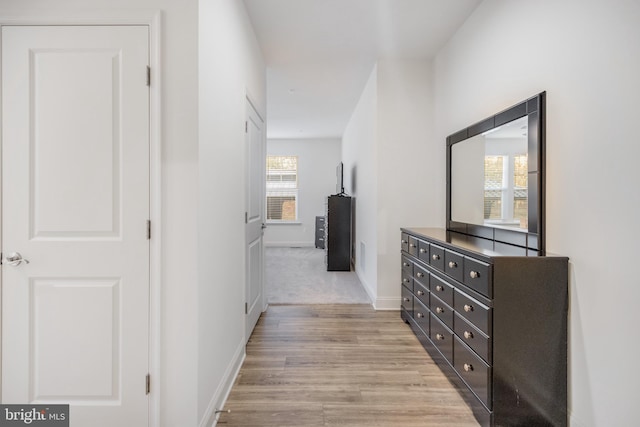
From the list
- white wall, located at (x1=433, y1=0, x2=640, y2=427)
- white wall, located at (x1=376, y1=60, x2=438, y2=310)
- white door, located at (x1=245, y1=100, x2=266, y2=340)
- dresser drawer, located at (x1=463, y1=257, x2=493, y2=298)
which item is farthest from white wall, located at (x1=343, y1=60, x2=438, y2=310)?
dresser drawer, located at (x1=463, y1=257, x2=493, y2=298)

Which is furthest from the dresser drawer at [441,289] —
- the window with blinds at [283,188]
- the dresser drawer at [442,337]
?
the window with blinds at [283,188]

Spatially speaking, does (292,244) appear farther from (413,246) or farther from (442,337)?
(442,337)

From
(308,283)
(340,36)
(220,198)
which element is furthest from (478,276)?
(308,283)

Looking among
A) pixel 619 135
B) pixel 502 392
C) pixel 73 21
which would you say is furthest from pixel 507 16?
pixel 73 21

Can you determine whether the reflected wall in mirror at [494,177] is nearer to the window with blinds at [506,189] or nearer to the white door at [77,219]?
the window with blinds at [506,189]

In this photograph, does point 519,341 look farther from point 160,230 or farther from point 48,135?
point 48,135

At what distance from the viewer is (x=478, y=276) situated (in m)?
1.75

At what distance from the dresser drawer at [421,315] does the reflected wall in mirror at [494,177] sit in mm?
816

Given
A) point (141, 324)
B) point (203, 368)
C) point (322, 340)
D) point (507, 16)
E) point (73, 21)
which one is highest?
point (507, 16)

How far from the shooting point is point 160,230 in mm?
1535

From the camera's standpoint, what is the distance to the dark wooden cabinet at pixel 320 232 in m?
8.01

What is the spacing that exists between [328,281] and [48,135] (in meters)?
3.85

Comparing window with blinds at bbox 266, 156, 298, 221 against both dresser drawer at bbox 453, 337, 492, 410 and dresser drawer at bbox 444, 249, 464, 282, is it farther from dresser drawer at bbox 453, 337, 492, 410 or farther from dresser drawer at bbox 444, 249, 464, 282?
dresser drawer at bbox 453, 337, 492, 410

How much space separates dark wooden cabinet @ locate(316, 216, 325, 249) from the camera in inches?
315
